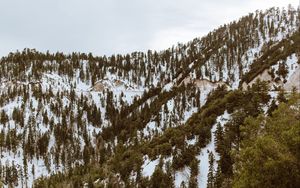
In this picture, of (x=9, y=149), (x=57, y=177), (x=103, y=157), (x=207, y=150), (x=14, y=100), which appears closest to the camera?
(x=207, y=150)

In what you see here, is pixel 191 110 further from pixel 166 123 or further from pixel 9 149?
pixel 9 149

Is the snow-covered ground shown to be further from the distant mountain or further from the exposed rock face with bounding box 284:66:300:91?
the exposed rock face with bounding box 284:66:300:91

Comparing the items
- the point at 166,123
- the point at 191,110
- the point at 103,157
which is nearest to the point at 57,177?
the point at 103,157

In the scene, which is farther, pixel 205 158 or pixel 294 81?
pixel 294 81

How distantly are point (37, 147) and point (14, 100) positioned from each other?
44833 mm

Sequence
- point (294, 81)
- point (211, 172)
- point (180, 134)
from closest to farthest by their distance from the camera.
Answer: point (211, 172), point (180, 134), point (294, 81)

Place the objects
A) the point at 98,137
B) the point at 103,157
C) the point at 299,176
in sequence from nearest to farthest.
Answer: the point at 299,176, the point at 103,157, the point at 98,137

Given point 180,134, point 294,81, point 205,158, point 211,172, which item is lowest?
point 211,172

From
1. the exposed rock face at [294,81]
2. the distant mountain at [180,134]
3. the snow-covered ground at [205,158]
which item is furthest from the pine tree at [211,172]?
the exposed rock face at [294,81]

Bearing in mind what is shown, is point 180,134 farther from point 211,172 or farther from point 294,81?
point 294,81

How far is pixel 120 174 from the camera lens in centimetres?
7206

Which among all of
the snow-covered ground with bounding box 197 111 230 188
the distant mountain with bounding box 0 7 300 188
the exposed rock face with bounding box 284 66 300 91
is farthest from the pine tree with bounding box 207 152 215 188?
the exposed rock face with bounding box 284 66 300 91

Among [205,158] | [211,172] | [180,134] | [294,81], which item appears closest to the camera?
[211,172]

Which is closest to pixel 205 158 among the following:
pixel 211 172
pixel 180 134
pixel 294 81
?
pixel 211 172
